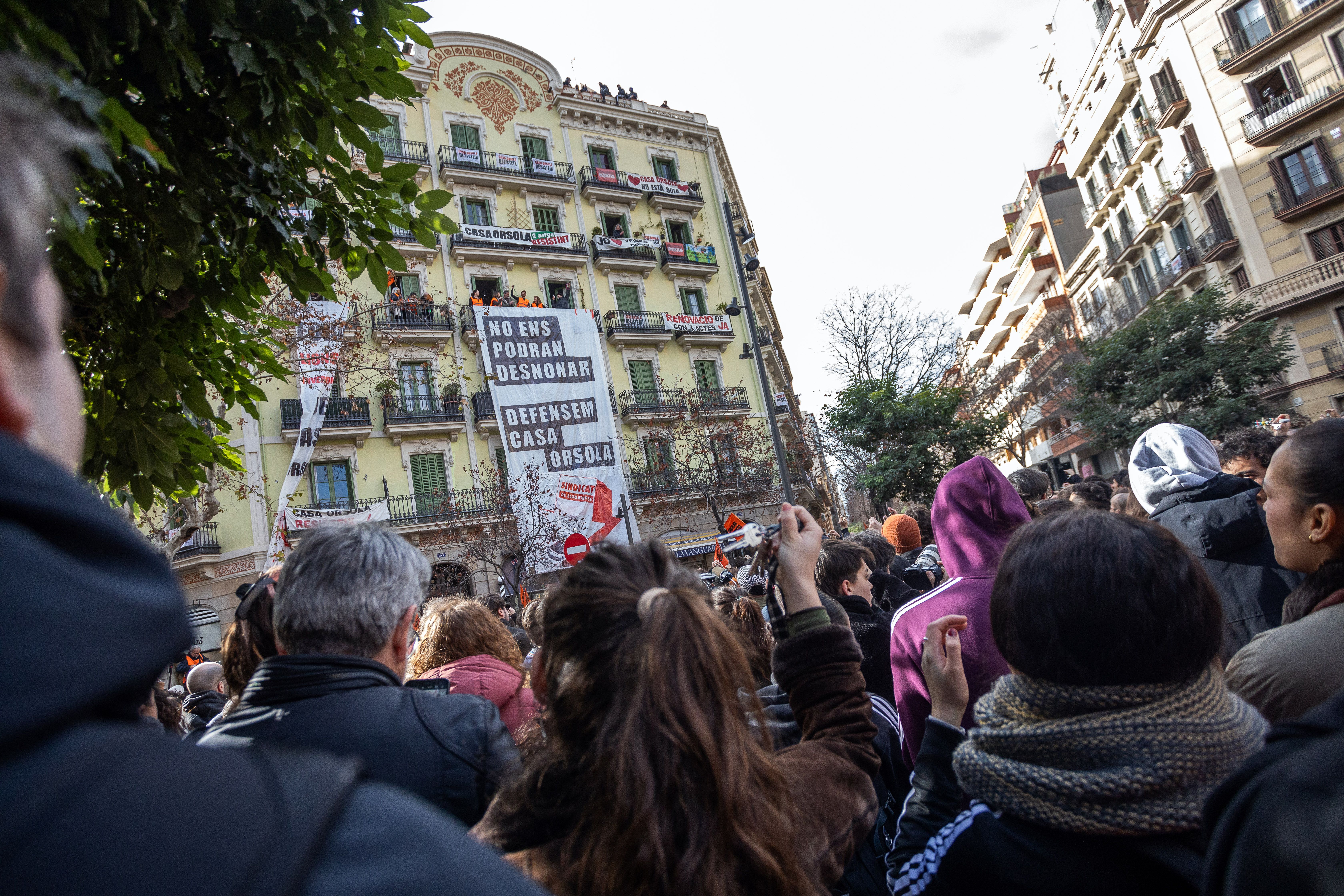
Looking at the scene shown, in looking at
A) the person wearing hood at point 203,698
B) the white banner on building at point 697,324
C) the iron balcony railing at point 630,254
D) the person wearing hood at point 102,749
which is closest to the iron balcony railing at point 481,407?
the iron balcony railing at point 630,254

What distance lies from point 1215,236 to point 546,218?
2305cm

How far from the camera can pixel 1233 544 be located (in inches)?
126

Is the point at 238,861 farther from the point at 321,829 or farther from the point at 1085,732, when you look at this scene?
the point at 1085,732

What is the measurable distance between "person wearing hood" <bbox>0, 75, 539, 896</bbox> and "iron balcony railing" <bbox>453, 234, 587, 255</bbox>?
25.1 meters

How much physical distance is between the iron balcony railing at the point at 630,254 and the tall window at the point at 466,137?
539cm

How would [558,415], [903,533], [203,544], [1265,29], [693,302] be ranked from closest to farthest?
[903,533]
[558,415]
[203,544]
[1265,29]
[693,302]

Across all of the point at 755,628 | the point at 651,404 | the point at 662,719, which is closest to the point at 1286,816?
the point at 662,719

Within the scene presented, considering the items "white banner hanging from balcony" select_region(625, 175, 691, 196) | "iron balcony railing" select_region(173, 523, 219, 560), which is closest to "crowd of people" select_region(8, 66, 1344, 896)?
"iron balcony railing" select_region(173, 523, 219, 560)

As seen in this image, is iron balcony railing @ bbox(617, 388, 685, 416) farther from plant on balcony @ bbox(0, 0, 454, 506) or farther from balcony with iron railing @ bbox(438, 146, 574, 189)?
plant on balcony @ bbox(0, 0, 454, 506)

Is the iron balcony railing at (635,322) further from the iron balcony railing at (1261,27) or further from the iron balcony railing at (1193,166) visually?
the iron balcony railing at (1261,27)

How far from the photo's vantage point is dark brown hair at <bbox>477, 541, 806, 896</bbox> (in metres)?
1.25

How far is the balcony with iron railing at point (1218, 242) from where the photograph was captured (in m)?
25.1

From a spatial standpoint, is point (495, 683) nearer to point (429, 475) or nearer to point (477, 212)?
point (429, 475)

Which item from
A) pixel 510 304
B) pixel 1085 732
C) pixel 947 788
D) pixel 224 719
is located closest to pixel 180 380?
pixel 224 719
